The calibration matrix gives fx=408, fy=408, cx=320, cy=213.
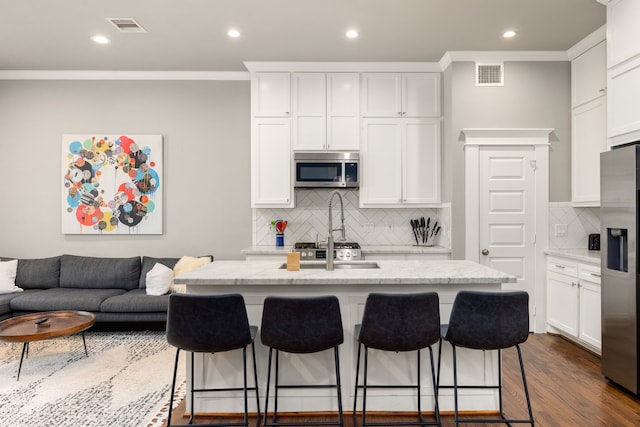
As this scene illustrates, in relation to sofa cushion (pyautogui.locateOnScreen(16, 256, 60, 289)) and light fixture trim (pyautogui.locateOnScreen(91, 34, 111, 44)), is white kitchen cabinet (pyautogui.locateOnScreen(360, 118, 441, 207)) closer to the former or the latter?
light fixture trim (pyautogui.locateOnScreen(91, 34, 111, 44))

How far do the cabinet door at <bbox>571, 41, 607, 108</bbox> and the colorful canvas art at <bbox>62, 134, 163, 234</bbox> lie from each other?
190 inches

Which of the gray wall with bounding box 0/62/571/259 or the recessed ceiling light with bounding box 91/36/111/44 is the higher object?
the recessed ceiling light with bounding box 91/36/111/44

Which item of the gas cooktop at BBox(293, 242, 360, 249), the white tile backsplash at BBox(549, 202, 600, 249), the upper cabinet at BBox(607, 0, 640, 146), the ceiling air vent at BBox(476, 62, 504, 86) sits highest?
the ceiling air vent at BBox(476, 62, 504, 86)

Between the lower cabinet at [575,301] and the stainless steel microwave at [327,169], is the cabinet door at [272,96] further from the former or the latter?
the lower cabinet at [575,301]

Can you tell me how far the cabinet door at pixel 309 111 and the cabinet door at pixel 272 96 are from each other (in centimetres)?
9

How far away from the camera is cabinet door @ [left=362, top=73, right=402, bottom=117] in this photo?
477cm

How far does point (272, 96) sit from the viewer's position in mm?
4734

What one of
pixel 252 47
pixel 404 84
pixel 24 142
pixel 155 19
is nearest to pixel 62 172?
pixel 24 142

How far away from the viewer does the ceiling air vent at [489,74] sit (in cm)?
446

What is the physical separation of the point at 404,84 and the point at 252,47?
1.78m

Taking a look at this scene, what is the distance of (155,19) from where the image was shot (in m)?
3.66

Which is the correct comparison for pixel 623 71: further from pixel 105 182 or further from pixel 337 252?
pixel 105 182

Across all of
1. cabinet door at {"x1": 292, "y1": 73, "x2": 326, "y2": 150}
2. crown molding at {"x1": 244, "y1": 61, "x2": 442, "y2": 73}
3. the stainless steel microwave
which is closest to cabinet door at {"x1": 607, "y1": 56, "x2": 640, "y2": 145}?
crown molding at {"x1": 244, "y1": 61, "x2": 442, "y2": 73}

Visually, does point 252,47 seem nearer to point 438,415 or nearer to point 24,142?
point 24,142
